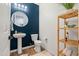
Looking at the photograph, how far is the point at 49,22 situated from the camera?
4.79ft

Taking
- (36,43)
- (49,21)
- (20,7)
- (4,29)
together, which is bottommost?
(36,43)

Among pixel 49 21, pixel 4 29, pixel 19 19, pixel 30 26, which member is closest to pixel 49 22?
pixel 49 21

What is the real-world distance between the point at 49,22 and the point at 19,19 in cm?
41

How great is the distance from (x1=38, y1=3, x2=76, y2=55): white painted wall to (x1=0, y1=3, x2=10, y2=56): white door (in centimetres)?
45

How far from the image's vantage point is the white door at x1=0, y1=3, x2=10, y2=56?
1451mm

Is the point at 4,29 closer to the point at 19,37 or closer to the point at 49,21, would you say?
the point at 19,37

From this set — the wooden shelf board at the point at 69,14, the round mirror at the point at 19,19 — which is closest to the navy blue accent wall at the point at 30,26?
the round mirror at the point at 19,19

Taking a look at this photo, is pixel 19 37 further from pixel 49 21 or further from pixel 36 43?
pixel 49 21

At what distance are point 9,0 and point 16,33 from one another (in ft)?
1.49

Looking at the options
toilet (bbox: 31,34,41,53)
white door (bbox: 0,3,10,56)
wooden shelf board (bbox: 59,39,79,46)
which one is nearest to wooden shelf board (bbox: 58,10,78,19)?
wooden shelf board (bbox: 59,39,79,46)

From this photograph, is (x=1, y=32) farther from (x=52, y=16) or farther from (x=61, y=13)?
(x=61, y=13)

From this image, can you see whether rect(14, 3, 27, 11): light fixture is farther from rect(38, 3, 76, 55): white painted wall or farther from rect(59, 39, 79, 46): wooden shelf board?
rect(59, 39, 79, 46): wooden shelf board

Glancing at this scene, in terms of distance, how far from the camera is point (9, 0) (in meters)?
1.45

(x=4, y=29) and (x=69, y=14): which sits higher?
(x=69, y=14)
